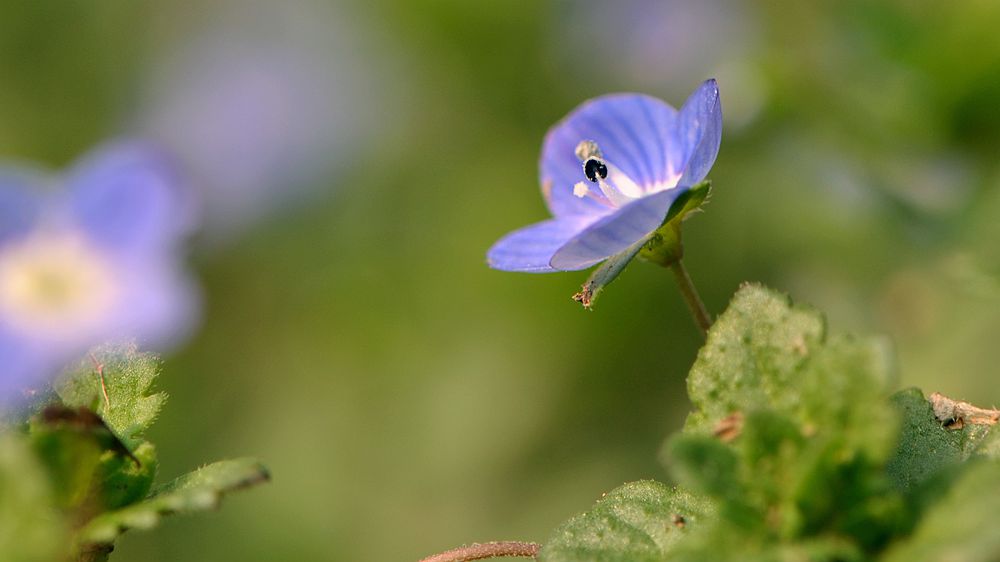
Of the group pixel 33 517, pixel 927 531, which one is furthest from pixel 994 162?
pixel 33 517

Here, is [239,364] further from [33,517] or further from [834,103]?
[33,517]

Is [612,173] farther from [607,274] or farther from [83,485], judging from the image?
[83,485]

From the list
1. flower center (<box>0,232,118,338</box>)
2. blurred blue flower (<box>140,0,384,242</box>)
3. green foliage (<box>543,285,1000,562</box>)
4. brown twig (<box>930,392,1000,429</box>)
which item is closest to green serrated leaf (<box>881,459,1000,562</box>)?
green foliage (<box>543,285,1000,562</box>)

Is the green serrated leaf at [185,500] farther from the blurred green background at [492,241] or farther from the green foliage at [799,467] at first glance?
the blurred green background at [492,241]

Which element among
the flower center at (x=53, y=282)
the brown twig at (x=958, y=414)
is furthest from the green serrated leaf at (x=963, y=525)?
the flower center at (x=53, y=282)

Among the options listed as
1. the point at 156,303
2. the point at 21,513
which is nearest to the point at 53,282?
the point at 156,303
